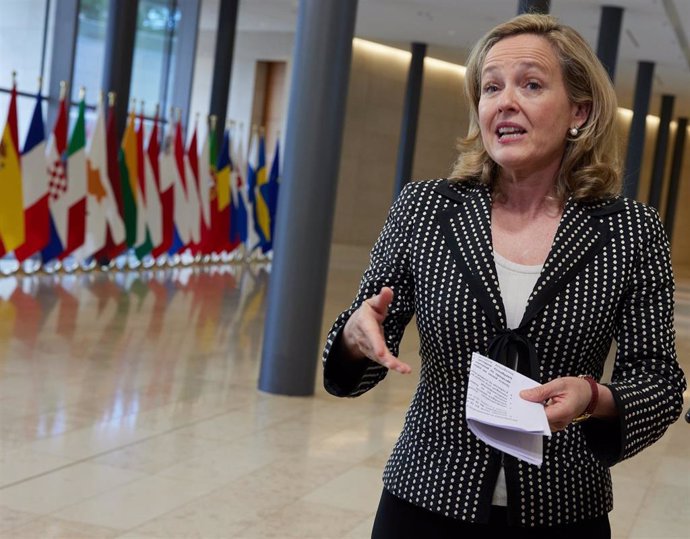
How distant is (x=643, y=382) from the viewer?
1.92 m

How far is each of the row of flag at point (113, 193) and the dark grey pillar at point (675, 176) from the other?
2151 centimetres

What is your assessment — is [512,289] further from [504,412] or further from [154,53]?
[154,53]

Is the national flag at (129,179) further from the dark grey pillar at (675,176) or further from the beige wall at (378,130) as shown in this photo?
the dark grey pillar at (675,176)

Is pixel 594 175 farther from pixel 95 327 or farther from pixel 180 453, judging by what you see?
pixel 95 327

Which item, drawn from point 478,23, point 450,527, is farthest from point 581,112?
point 478,23

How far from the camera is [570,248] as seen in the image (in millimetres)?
1994

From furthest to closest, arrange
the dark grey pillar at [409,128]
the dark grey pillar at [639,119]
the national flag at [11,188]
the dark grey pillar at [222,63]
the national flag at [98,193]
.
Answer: the dark grey pillar at [409,128], the dark grey pillar at [639,119], the dark grey pillar at [222,63], the national flag at [98,193], the national flag at [11,188]

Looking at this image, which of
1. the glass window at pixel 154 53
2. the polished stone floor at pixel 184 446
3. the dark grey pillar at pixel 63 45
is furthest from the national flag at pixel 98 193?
the polished stone floor at pixel 184 446

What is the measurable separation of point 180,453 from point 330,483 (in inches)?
36.8

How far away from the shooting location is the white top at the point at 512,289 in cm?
194

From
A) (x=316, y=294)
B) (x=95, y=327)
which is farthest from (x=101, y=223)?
(x=316, y=294)

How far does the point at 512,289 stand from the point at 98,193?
15.3 meters

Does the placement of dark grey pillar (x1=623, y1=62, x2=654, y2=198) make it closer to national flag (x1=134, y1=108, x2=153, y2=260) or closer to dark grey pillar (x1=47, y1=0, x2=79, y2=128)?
national flag (x1=134, y1=108, x2=153, y2=260)

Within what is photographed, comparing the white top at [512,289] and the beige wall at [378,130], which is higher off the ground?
the beige wall at [378,130]
